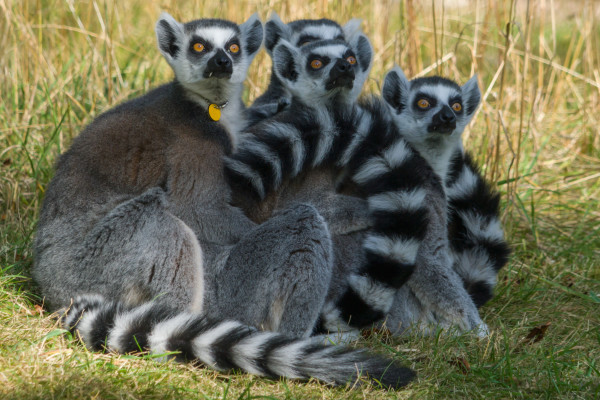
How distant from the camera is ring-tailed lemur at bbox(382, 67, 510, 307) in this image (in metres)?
4.33

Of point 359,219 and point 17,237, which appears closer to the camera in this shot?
point 359,219

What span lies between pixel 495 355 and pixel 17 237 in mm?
3328

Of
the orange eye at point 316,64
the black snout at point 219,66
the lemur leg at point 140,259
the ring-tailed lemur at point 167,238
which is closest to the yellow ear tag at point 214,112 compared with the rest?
the ring-tailed lemur at point 167,238

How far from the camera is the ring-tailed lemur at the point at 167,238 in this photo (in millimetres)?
3525

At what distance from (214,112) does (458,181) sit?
5.50ft

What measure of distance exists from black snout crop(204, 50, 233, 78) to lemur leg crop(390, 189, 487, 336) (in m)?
1.46

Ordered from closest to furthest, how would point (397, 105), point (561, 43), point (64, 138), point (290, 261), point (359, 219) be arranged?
point (290, 261)
point (359, 219)
point (397, 105)
point (64, 138)
point (561, 43)

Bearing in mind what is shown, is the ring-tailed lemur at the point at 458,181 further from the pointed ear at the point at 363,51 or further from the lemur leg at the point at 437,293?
the pointed ear at the point at 363,51

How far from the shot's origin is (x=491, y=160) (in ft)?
19.1

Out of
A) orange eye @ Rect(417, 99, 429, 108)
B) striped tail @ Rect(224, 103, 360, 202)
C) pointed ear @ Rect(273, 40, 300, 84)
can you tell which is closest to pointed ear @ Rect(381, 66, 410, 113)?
orange eye @ Rect(417, 99, 429, 108)

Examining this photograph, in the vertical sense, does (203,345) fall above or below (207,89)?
below

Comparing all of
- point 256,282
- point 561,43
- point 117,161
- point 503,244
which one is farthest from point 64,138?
point 561,43

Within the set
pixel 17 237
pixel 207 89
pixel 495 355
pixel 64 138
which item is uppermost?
pixel 207 89

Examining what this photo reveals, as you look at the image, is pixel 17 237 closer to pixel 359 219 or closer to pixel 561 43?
pixel 359 219
